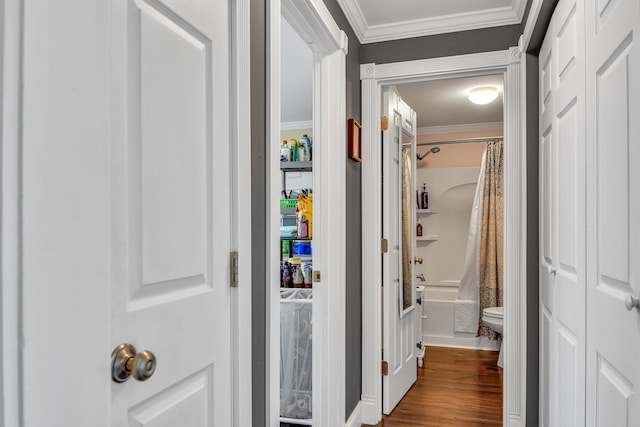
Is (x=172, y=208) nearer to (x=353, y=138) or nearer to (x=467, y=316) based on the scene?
(x=353, y=138)

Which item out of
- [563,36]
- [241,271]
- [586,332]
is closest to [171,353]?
[241,271]

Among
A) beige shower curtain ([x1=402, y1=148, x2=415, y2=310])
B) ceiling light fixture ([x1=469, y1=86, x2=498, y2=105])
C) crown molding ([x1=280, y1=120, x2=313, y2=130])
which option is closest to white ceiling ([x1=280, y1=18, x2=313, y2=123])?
crown molding ([x1=280, y1=120, x2=313, y2=130])

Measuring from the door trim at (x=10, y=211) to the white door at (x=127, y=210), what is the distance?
0.04ft

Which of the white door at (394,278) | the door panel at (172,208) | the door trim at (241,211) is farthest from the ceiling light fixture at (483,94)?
the door panel at (172,208)

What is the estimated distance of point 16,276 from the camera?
1.96 feet

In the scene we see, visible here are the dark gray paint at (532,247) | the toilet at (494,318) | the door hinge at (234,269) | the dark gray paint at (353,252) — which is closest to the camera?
the door hinge at (234,269)

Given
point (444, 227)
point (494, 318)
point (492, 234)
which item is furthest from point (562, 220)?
point (444, 227)

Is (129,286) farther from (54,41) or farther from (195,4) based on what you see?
(195,4)

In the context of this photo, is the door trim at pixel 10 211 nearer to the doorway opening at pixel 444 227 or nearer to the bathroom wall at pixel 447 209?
the doorway opening at pixel 444 227

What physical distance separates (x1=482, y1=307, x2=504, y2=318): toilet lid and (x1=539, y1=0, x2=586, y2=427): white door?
1964mm

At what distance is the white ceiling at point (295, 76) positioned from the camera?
2.90 m

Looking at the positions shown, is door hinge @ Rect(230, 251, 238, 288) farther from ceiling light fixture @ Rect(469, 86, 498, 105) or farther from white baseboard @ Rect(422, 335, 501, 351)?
white baseboard @ Rect(422, 335, 501, 351)

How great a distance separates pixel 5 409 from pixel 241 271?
676mm

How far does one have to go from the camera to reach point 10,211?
23.4 inches
